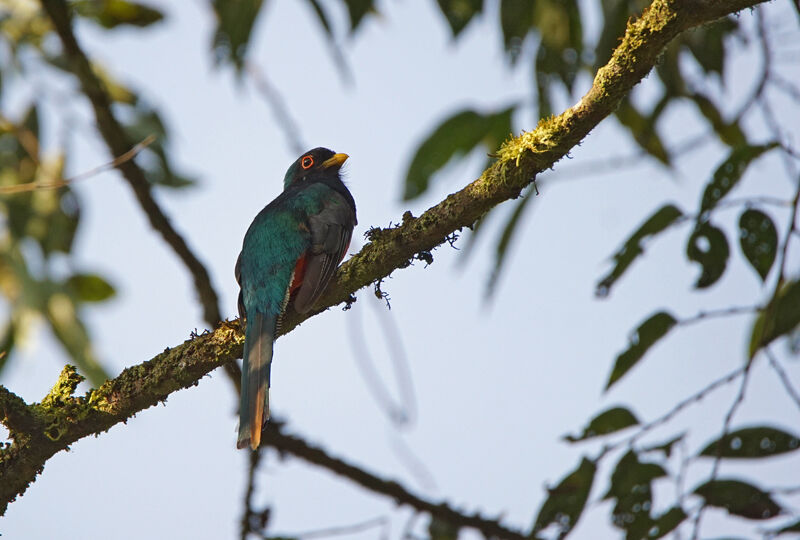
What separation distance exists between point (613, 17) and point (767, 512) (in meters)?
2.41

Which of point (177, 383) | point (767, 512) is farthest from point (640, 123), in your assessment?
point (177, 383)

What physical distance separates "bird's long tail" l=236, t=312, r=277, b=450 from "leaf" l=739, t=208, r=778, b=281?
196 cm

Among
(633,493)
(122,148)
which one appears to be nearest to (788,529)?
(633,493)

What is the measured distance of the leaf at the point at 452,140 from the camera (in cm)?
498

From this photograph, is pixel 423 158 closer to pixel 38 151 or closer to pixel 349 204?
pixel 349 204

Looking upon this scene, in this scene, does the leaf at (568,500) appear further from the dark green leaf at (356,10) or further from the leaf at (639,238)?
the dark green leaf at (356,10)

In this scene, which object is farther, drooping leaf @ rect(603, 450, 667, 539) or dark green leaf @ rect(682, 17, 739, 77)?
dark green leaf @ rect(682, 17, 739, 77)

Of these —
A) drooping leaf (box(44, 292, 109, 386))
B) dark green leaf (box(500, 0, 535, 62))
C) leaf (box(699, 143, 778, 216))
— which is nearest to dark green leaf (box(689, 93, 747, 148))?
dark green leaf (box(500, 0, 535, 62))

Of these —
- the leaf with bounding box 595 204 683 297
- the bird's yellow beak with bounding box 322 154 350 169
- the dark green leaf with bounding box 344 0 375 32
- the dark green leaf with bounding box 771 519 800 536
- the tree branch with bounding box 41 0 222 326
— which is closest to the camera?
the dark green leaf with bounding box 771 519 800 536

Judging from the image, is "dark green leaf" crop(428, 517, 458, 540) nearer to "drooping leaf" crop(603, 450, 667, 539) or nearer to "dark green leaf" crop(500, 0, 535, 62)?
"drooping leaf" crop(603, 450, 667, 539)

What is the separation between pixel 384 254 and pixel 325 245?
1031mm

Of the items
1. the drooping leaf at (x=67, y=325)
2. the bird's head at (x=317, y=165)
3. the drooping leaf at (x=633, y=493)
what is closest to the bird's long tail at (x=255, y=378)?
the drooping leaf at (x=633, y=493)

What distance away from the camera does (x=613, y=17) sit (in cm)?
452

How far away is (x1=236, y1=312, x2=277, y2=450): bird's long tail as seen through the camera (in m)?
3.82
